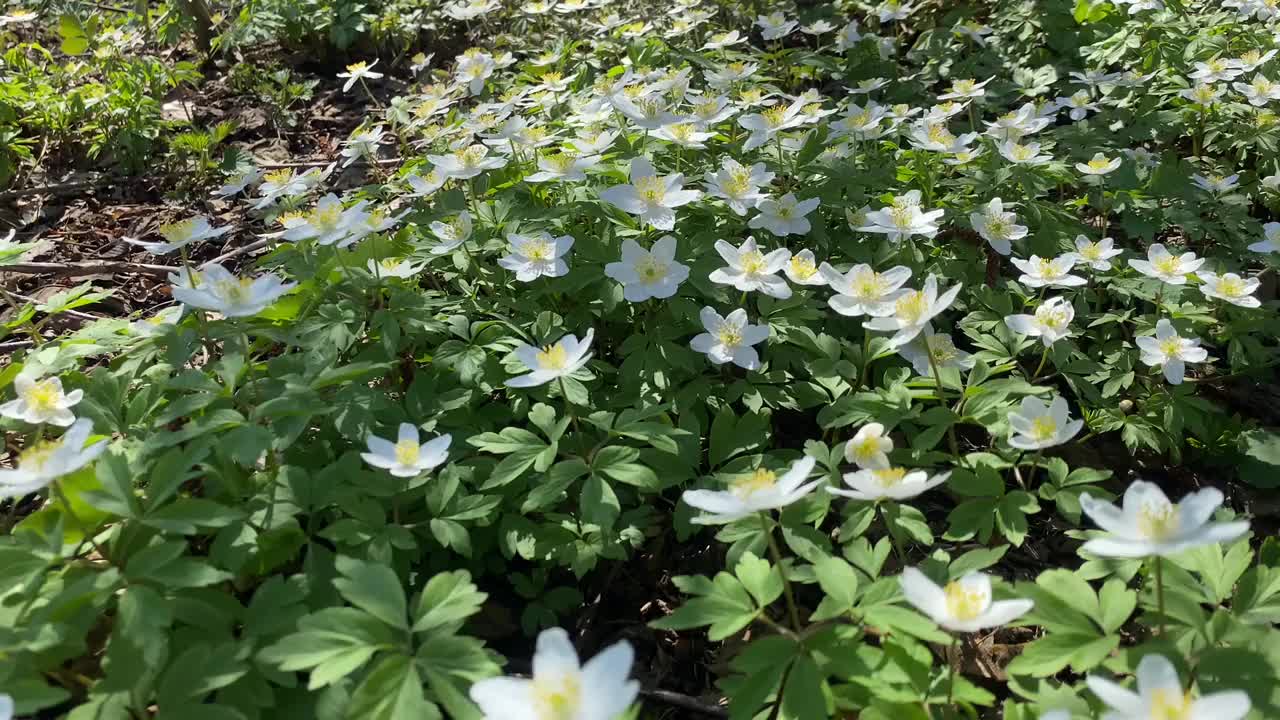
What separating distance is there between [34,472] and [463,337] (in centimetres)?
112

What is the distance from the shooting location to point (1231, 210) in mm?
3332

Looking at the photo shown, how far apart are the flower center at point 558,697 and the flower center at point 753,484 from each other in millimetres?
540

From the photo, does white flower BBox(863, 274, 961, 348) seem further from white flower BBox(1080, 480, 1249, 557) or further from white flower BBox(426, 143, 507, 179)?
white flower BBox(426, 143, 507, 179)

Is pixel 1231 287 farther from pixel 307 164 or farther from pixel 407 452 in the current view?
pixel 307 164

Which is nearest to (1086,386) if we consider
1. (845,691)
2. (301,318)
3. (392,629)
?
(845,691)

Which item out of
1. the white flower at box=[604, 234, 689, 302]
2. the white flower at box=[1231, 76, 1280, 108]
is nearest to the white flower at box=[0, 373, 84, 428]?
the white flower at box=[604, 234, 689, 302]

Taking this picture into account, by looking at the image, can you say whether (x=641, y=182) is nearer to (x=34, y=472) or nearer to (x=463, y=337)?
(x=463, y=337)

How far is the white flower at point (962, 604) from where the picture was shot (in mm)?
1537

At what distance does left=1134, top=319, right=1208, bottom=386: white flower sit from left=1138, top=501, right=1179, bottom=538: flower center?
1.16 meters

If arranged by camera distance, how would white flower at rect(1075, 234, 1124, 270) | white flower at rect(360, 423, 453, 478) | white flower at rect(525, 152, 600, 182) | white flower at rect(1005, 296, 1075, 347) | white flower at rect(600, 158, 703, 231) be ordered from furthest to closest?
white flower at rect(525, 152, 600, 182)
white flower at rect(1075, 234, 1124, 270)
white flower at rect(600, 158, 703, 231)
white flower at rect(1005, 296, 1075, 347)
white flower at rect(360, 423, 453, 478)

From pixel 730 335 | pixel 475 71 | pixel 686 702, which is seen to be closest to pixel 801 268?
pixel 730 335

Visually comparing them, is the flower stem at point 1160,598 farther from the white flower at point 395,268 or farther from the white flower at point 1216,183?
the white flower at point 1216,183

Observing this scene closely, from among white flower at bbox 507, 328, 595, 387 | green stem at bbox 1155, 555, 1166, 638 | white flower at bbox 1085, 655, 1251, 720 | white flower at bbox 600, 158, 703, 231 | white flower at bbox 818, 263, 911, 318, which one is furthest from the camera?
white flower at bbox 600, 158, 703, 231

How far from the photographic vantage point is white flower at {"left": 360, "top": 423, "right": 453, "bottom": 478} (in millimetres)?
2035
